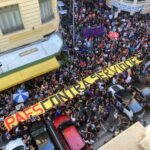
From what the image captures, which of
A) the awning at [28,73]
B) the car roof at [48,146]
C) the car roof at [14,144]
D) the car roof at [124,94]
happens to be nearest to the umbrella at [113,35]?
the car roof at [124,94]

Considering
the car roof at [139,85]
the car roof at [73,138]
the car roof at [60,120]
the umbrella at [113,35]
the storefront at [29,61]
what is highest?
the storefront at [29,61]

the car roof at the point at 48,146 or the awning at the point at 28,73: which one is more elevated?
the awning at the point at 28,73

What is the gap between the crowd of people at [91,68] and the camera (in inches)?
726

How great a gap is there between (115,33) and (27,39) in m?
9.02

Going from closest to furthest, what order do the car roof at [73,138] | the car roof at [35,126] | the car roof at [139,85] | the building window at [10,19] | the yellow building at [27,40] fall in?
1. the car roof at [73,138]
2. the car roof at [35,126]
3. the building window at [10,19]
4. the yellow building at [27,40]
5. the car roof at [139,85]

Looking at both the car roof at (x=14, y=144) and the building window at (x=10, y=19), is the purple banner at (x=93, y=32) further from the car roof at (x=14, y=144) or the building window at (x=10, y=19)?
the car roof at (x=14, y=144)

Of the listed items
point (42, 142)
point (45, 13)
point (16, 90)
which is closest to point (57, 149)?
point (42, 142)

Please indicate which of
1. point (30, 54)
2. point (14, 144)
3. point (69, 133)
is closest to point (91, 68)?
point (30, 54)

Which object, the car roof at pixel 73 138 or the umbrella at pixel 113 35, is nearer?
the car roof at pixel 73 138

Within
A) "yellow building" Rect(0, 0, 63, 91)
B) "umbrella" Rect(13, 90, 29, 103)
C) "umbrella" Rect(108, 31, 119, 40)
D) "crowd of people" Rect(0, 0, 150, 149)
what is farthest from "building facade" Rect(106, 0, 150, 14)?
"umbrella" Rect(13, 90, 29, 103)

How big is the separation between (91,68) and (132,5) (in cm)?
994

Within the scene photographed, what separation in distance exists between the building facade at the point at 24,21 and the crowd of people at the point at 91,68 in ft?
10.9

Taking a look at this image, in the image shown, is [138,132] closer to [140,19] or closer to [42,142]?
[42,142]

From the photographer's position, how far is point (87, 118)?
1864 cm
